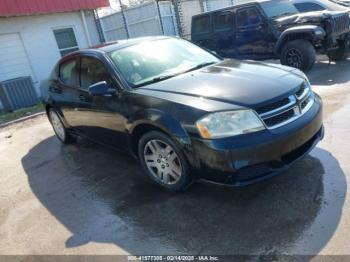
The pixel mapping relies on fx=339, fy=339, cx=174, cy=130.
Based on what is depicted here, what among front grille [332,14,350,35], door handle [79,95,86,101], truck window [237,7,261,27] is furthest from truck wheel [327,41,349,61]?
door handle [79,95,86,101]

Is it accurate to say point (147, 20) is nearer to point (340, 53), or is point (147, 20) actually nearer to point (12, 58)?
point (12, 58)

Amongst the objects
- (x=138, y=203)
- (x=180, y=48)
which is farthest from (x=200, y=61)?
(x=138, y=203)

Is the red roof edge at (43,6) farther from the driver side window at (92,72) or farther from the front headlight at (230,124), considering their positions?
the front headlight at (230,124)

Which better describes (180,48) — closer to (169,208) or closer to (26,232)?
(169,208)

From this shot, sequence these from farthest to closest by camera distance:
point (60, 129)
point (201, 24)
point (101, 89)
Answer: point (201, 24) < point (60, 129) < point (101, 89)

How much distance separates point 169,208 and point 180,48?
225cm

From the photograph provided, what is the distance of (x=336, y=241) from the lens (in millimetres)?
2604

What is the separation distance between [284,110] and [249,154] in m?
0.60

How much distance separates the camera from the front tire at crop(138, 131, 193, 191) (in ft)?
11.0

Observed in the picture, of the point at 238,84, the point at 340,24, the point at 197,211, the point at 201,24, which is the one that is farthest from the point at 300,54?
the point at 197,211

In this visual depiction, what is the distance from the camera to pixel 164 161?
141 inches

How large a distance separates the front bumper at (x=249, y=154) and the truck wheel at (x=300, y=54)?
5284 mm

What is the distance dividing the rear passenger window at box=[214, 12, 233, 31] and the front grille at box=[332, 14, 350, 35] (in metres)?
2.72

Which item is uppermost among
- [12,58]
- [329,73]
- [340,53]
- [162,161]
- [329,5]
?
[12,58]
